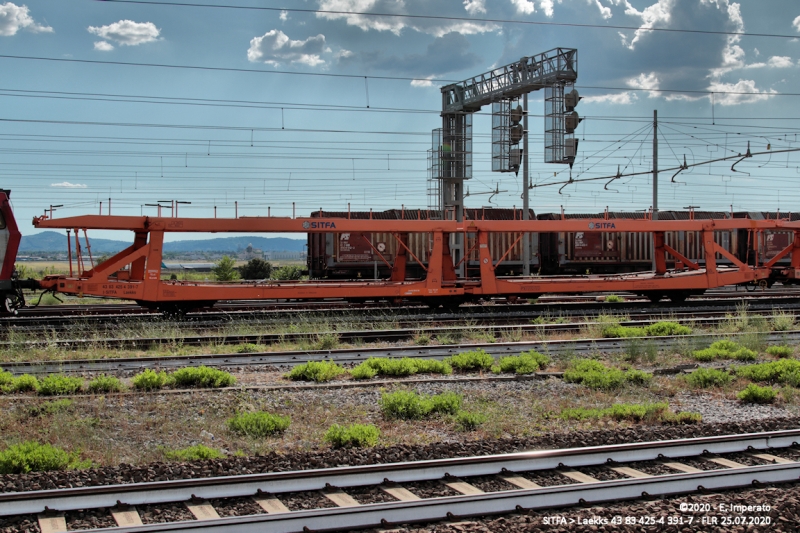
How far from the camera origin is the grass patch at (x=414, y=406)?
24.4ft

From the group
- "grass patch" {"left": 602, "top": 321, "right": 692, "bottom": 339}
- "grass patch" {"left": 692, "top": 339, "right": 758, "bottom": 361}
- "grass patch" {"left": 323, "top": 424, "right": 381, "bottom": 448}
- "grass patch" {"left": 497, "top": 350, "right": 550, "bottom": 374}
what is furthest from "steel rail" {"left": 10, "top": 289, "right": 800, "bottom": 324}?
"grass patch" {"left": 323, "top": 424, "right": 381, "bottom": 448}

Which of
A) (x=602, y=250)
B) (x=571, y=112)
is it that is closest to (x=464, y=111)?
(x=571, y=112)

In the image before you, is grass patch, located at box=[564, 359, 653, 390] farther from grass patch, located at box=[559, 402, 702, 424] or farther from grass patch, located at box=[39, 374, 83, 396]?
grass patch, located at box=[39, 374, 83, 396]

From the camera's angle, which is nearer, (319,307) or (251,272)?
(319,307)

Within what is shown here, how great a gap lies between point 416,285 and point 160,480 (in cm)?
1237

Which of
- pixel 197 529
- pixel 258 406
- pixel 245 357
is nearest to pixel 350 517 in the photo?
pixel 197 529

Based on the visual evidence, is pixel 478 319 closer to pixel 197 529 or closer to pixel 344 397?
pixel 344 397

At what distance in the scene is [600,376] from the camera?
29.6ft

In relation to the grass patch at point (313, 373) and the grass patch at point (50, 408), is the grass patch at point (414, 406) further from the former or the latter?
the grass patch at point (50, 408)

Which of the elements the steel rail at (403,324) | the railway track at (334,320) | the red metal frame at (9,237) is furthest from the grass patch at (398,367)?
the red metal frame at (9,237)

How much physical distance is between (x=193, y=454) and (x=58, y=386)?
3591 millimetres

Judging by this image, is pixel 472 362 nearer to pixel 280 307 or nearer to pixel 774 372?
pixel 774 372

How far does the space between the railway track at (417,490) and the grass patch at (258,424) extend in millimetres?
1815

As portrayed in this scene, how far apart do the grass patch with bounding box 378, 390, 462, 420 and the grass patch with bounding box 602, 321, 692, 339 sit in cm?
713
